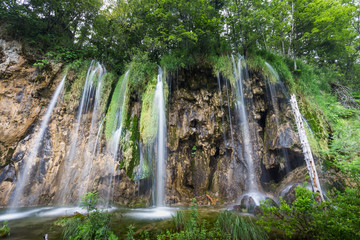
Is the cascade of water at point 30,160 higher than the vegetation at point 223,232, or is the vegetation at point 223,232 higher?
the cascade of water at point 30,160

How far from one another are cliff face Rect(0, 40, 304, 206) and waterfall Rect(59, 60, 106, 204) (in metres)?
0.05

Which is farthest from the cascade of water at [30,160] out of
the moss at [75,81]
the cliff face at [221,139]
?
the cliff face at [221,139]

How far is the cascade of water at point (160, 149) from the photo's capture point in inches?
295

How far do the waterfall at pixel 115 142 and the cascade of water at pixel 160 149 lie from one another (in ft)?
6.49

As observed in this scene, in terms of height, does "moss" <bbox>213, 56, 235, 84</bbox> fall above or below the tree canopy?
below

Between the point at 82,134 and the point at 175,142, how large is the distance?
17.6ft

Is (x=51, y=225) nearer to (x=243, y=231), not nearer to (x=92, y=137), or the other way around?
(x=92, y=137)

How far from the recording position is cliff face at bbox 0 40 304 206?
7676mm

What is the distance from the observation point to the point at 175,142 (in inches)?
346

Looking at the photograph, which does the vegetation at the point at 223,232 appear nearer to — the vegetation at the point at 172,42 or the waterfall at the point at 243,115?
the vegetation at the point at 172,42

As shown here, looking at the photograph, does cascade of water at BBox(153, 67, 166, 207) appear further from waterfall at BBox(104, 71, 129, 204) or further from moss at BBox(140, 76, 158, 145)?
waterfall at BBox(104, 71, 129, 204)

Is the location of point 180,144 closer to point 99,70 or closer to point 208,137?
point 208,137

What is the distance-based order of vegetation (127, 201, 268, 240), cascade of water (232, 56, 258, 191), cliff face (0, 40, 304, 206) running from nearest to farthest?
vegetation (127, 201, 268, 240) → cliff face (0, 40, 304, 206) → cascade of water (232, 56, 258, 191)

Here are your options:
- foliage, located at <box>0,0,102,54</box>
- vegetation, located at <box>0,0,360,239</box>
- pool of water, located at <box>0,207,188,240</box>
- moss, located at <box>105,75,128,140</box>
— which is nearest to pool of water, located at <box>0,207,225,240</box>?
pool of water, located at <box>0,207,188,240</box>
